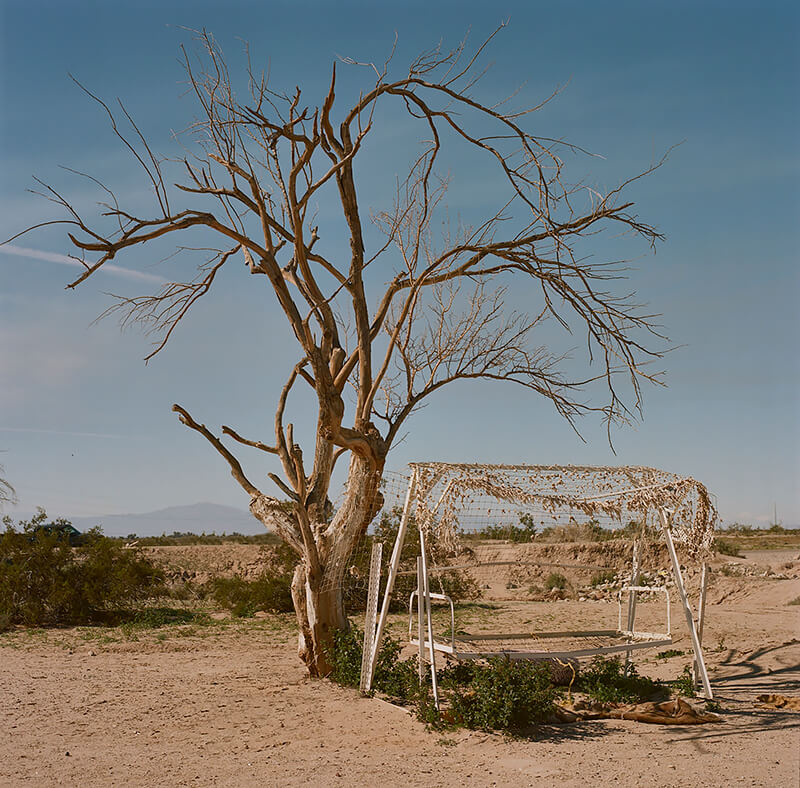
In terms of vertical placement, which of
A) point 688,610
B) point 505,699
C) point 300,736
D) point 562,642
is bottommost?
point 300,736

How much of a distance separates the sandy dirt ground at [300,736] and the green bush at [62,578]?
355 centimetres

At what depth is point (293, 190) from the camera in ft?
27.0

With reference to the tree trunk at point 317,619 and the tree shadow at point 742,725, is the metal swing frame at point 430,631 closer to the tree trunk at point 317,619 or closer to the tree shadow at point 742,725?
the tree shadow at point 742,725

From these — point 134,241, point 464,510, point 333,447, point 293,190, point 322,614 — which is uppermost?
point 293,190

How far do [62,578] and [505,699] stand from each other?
34.3 ft

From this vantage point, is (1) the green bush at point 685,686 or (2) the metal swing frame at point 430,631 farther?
(1) the green bush at point 685,686

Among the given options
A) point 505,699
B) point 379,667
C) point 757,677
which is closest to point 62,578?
point 379,667

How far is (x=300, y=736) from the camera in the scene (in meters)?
7.01

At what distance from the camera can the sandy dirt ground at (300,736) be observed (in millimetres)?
5988

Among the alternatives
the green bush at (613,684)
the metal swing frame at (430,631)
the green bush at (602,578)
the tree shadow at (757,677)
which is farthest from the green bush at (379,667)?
the green bush at (602,578)

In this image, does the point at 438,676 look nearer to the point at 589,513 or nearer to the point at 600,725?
the point at 600,725

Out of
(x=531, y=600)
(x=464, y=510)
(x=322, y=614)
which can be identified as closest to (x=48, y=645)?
(x=322, y=614)

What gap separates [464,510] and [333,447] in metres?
2.18

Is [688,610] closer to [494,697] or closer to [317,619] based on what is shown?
[494,697]
